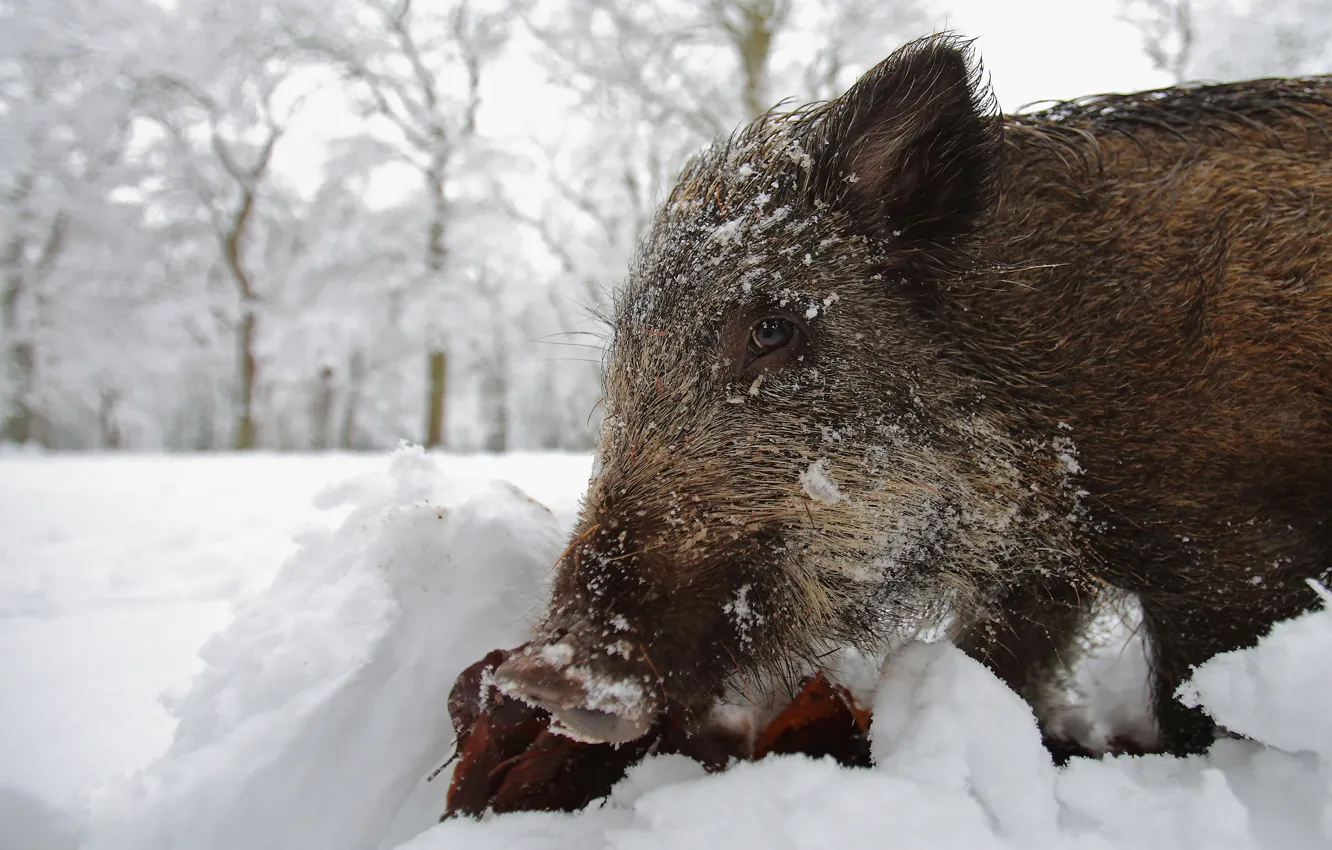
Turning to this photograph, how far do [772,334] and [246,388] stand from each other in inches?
522

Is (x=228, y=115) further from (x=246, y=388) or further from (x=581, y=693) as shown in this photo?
(x=581, y=693)

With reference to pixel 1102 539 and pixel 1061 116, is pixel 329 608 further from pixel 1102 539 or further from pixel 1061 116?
pixel 1061 116

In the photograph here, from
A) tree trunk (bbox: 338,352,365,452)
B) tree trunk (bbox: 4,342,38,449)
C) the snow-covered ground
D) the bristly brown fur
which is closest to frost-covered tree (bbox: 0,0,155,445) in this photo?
tree trunk (bbox: 4,342,38,449)

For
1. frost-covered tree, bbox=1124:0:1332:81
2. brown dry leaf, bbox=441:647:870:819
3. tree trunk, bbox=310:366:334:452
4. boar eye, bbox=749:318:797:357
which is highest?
frost-covered tree, bbox=1124:0:1332:81

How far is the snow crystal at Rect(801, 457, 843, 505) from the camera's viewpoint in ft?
4.20

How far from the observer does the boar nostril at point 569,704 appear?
954 millimetres

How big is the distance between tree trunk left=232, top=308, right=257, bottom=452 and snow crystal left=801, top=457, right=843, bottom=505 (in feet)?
43.7

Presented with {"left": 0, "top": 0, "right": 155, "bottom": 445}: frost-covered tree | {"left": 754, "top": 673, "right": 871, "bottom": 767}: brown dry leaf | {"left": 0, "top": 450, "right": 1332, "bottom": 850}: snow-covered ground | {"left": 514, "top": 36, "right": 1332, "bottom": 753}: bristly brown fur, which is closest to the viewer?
{"left": 0, "top": 450, "right": 1332, "bottom": 850}: snow-covered ground

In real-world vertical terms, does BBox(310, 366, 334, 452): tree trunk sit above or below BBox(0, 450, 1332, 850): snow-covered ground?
below

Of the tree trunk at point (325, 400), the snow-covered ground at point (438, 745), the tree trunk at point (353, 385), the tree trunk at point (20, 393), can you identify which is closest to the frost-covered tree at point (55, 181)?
the tree trunk at point (20, 393)

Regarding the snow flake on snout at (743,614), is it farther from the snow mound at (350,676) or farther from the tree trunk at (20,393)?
the tree trunk at (20,393)

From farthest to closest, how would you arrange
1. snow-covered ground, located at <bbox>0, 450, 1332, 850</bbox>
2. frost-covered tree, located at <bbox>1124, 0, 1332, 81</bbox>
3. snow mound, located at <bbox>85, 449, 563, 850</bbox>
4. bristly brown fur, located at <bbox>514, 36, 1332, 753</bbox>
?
frost-covered tree, located at <bbox>1124, 0, 1332, 81</bbox> < bristly brown fur, located at <bbox>514, 36, 1332, 753</bbox> < snow mound, located at <bbox>85, 449, 563, 850</bbox> < snow-covered ground, located at <bbox>0, 450, 1332, 850</bbox>

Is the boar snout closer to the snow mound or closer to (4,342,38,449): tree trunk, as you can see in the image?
the snow mound

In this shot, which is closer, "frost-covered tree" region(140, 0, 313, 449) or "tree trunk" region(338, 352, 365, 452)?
"frost-covered tree" region(140, 0, 313, 449)
